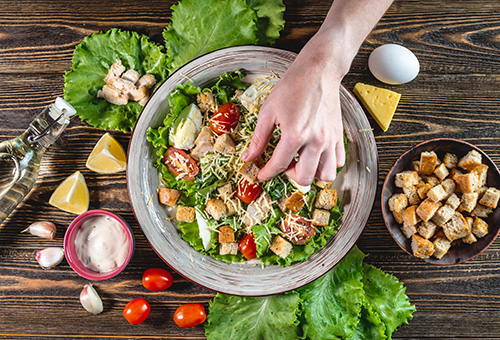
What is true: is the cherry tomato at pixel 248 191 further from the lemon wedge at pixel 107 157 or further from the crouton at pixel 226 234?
the lemon wedge at pixel 107 157

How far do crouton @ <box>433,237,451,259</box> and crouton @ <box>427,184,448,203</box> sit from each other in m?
0.24

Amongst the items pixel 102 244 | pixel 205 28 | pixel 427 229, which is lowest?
pixel 427 229

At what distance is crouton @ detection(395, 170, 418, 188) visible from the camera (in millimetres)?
2182

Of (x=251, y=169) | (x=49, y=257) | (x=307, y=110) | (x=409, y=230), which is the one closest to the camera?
(x=307, y=110)

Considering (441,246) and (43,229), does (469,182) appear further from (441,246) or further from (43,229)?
(43,229)

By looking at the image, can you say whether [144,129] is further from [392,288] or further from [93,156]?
[392,288]

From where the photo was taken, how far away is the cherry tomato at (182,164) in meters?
2.11

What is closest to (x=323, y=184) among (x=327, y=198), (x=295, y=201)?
(x=327, y=198)

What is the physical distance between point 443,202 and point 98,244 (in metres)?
2.14

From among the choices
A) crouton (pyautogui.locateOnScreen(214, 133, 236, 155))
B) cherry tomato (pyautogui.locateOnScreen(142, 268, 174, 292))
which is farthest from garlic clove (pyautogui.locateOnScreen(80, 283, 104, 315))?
crouton (pyautogui.locateOnScreen(214, 133, 236, 155))

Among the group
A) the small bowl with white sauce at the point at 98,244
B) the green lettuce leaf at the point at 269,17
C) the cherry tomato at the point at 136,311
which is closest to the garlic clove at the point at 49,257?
the small bowl with white sauce at the point at 98,244

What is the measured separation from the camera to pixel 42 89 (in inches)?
98.8

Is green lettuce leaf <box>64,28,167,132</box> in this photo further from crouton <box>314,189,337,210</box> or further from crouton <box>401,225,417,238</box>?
crouton <box>401,225,417,238</box>

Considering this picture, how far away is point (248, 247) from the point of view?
6.91ft
